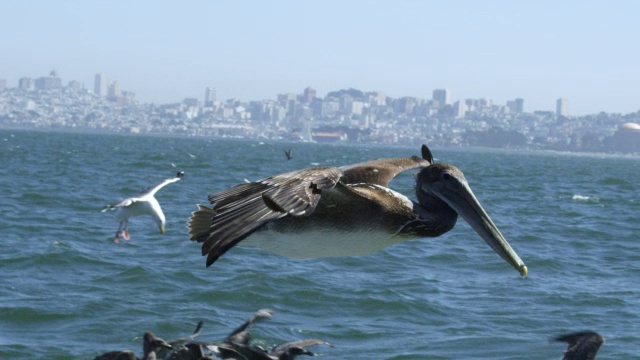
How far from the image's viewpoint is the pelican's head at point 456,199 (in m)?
6.92

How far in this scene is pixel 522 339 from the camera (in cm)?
1202

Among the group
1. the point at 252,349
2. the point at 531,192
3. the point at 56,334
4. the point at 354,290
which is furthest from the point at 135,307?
the point at 531,192

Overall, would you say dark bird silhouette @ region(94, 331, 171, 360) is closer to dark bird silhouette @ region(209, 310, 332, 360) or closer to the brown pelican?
dark bird silhouette @ region(209, 310, 332, 360)

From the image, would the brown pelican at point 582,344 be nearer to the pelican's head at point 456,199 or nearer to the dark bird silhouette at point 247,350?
the pelican's head at point 456,199

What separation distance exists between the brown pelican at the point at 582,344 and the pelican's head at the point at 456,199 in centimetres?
89

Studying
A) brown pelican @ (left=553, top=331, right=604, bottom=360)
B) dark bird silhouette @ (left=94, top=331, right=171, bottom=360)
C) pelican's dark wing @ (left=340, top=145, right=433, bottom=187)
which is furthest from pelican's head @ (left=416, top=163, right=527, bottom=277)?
dark bird silhouette @ (left=94, top=331, right=171, bottom=360)

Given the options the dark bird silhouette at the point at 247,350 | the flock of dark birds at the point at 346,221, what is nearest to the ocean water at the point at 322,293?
the dark bird silhouette at the point at 247,350

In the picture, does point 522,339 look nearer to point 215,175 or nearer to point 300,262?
point 300,262

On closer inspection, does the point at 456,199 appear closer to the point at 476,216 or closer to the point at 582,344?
the point at 476,216

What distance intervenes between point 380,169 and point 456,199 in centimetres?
100

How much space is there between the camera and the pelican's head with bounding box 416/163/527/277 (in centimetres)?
692

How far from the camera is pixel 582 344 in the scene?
24.9 feet

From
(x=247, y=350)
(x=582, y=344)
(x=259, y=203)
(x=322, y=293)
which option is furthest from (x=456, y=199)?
(x=322, y=293)

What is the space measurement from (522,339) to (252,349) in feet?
17.1
